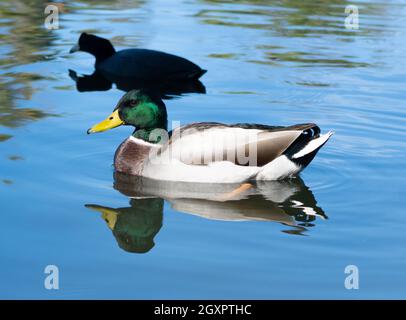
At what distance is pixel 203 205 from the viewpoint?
25.8ft

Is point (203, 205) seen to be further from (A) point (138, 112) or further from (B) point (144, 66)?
(B) point (144, 66)

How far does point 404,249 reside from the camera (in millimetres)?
6879

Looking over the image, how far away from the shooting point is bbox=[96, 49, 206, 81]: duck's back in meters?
12.5

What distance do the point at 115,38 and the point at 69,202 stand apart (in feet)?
26.5

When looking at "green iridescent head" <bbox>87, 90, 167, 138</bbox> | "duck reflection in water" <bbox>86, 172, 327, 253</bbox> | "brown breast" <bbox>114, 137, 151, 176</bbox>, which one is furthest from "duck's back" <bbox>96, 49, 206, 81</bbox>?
"duck reflection in water" <bbox>86, 172, 327, 253</bbox>

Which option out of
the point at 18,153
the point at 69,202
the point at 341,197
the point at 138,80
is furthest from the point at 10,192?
the point at 138,80

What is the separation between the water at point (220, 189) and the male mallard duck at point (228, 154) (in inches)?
6.7

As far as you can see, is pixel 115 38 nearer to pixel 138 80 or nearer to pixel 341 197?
pixel 138 80

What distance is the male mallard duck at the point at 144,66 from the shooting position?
41.1ft

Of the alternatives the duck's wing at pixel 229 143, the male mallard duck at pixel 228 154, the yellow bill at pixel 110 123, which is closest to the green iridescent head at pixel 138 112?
the yellow bill at pixel 110 123

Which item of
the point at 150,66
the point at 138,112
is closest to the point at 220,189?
the point at 138,112

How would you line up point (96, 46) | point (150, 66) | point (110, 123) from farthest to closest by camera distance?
1. point (96, 46)
2. point (150, 66)
3. point (110, 123)

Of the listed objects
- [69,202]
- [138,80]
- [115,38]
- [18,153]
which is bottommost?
[69,202]

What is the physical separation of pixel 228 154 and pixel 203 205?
739 millimetres
